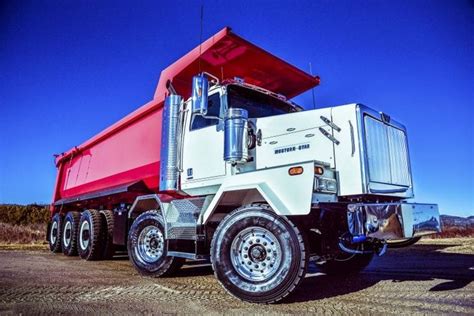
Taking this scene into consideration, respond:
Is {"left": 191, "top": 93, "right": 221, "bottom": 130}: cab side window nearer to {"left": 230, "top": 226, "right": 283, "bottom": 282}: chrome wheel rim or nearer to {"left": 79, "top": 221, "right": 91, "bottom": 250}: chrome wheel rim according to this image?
{"left": 230, "top": 226, "right": 283, "bottom": 282}: chrome wheel rim

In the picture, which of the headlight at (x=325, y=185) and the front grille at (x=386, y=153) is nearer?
the headlight at (x=325, y=185)

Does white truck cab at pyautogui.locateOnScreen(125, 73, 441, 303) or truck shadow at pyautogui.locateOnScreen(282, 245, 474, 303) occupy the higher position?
white truck cab at pyautogui.locateOnScreen(125, 73, 441, 303)

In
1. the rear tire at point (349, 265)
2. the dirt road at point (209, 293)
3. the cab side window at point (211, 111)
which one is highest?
the cab side window at point (211, 111)

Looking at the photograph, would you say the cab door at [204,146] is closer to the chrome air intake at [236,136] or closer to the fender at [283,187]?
the chrome air intake at [236,136]

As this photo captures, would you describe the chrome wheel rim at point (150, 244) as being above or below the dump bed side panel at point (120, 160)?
below

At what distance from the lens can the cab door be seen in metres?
5.06

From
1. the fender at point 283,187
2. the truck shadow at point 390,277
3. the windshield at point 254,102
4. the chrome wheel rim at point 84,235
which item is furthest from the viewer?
the chrome wheel rim at point 84,235

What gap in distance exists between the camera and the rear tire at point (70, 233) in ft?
28.8

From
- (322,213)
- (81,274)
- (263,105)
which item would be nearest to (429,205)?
(322,213)

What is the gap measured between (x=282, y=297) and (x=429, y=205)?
234 centimetres

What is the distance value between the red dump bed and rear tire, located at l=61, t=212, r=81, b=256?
3.18ft

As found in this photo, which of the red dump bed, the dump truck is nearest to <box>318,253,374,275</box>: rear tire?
the dump truck

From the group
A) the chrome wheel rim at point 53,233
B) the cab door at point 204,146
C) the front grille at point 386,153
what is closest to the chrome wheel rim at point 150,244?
the cab door at point 204,146

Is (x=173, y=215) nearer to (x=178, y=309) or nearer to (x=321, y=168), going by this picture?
(x=178, y=309)
